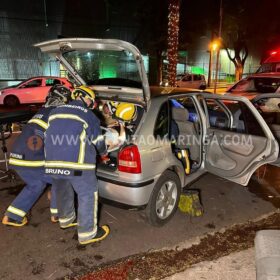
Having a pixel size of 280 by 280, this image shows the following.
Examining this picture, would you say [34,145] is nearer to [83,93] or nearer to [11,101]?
[83,93]

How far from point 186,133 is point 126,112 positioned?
119 cm

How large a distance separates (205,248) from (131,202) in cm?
97

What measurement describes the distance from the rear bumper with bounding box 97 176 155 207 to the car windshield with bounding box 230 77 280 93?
7406 mm

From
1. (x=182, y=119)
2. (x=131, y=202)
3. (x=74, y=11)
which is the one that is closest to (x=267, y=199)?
(x=182, y=119)

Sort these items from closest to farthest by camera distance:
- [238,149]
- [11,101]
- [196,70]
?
1. [238,149]
2. [11,101]
3. [196,70]

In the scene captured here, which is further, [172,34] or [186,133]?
[172,34]

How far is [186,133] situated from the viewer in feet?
15.8

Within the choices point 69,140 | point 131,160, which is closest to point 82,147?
point 69,140

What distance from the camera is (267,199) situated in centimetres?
470

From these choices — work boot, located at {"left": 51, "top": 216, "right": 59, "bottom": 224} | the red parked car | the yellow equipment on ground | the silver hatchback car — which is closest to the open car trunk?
the silver hatchback car

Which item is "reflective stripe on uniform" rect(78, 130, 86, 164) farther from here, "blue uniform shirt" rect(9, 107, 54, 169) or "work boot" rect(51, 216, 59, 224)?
"work boot" rect(51, 216, 59, 224)

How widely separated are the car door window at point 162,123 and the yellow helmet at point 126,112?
0.46 metres

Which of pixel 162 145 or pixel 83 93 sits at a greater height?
pixel 83 93

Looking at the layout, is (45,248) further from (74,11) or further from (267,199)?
(74,11)
